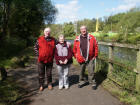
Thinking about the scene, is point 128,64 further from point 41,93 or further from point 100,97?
point 41,93

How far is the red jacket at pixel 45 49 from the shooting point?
4.46 metres

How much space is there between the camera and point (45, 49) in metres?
4.47

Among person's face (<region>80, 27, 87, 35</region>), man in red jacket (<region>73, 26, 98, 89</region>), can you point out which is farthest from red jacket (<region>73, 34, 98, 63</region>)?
person's face (<region>80, 27, 87, 35</region>)

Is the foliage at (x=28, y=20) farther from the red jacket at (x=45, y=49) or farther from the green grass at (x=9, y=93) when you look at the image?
the red jacket at (x=45, y=49)

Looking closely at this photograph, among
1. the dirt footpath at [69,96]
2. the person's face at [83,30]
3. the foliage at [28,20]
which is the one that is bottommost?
the dirt footpath at [69,96]

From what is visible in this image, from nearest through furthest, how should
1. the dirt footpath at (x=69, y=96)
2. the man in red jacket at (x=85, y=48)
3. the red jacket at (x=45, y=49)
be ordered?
the dirt footpath at (x=69, y=96)
the red jacket at (x=45, y=49)
the man in red jacket at (x=85, y=48)

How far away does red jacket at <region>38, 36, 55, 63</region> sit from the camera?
14.6ft

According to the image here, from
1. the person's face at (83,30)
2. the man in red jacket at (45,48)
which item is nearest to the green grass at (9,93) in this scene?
the man in red jacket at (45,48)

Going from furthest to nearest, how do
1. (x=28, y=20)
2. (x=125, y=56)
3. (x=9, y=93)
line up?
(x=28, y=20) < (x=125, y=56) < (x=9, y=93)

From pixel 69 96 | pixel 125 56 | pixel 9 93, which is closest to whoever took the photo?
pixel 69 96

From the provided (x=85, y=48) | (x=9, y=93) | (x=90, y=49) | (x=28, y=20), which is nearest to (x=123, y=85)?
(x=90, y=49)

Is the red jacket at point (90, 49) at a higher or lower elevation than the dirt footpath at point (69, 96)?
higher

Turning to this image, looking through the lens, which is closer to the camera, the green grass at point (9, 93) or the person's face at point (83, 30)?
the green grass at point (9, 93)

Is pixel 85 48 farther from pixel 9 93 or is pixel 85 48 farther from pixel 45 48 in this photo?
pixel 9 93
